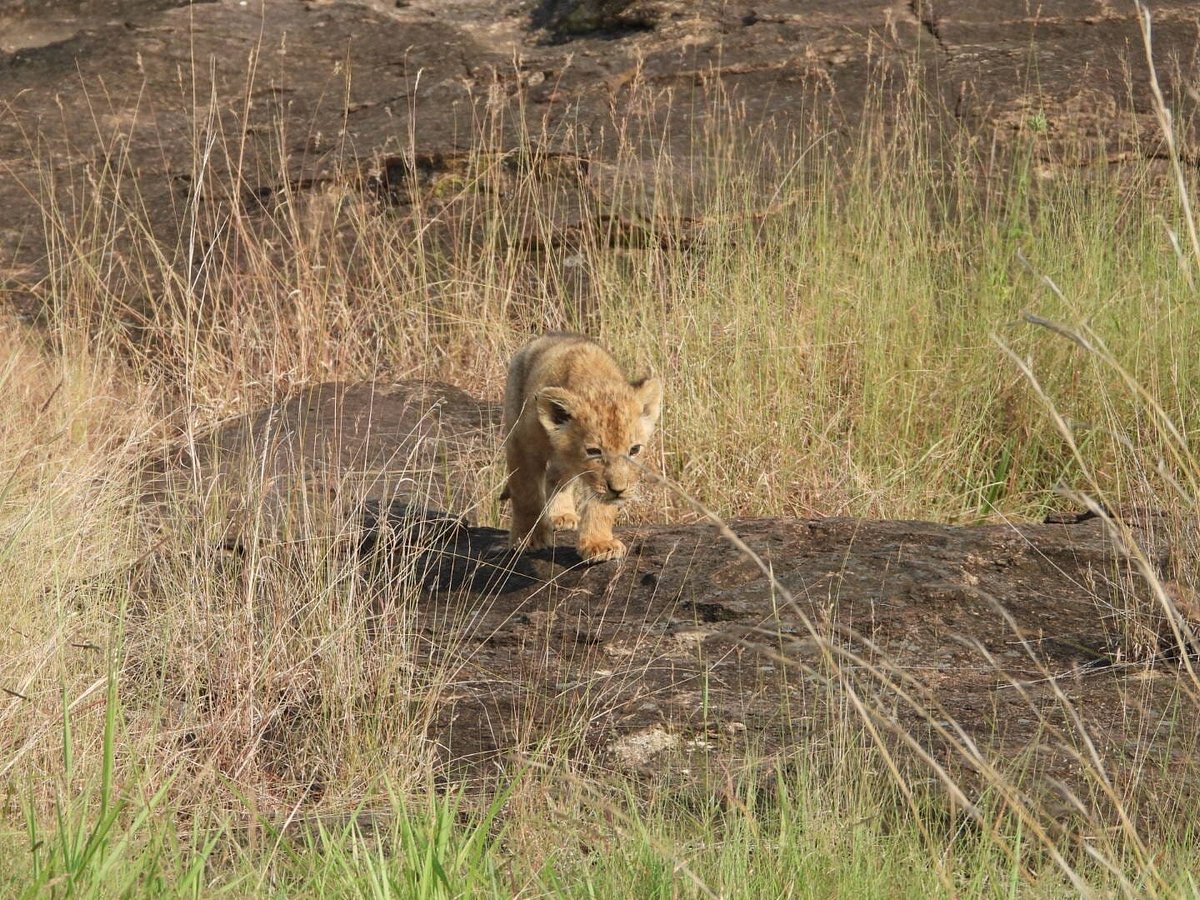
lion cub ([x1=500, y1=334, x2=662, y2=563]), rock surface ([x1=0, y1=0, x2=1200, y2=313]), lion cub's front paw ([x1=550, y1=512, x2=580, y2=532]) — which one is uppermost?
rock surface ([x1=0, y1=0, x2=1200, y2=313])

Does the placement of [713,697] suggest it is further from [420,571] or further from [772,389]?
[772,389]

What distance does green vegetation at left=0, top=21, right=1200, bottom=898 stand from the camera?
9.48 ft

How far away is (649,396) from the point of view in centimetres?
502

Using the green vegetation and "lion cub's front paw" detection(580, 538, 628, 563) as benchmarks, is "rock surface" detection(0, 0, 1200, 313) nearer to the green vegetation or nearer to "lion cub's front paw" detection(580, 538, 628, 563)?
the green vegetation

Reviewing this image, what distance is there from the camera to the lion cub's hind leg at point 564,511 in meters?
5.23

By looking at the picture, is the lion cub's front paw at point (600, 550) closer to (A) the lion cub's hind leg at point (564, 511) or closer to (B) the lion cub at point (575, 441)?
(B) the lion cub at point (575, 441)

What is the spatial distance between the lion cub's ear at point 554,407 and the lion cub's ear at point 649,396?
0.90ft

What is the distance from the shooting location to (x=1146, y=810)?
10.9ft

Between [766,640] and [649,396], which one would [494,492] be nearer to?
[649,396]

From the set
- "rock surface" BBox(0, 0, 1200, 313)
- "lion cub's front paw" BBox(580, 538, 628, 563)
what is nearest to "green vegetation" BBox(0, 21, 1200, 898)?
"rock surface" BBox(0, 0, 1200, 313)

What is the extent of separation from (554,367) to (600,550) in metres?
0.71

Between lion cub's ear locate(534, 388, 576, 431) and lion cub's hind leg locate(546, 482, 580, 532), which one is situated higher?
lion cub's ear locate(534, 388, 576, 431)

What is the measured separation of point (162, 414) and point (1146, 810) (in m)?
5.77

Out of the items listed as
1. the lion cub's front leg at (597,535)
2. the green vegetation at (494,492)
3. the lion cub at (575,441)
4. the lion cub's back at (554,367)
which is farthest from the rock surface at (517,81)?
the lion cub's front leg at (597,535)
